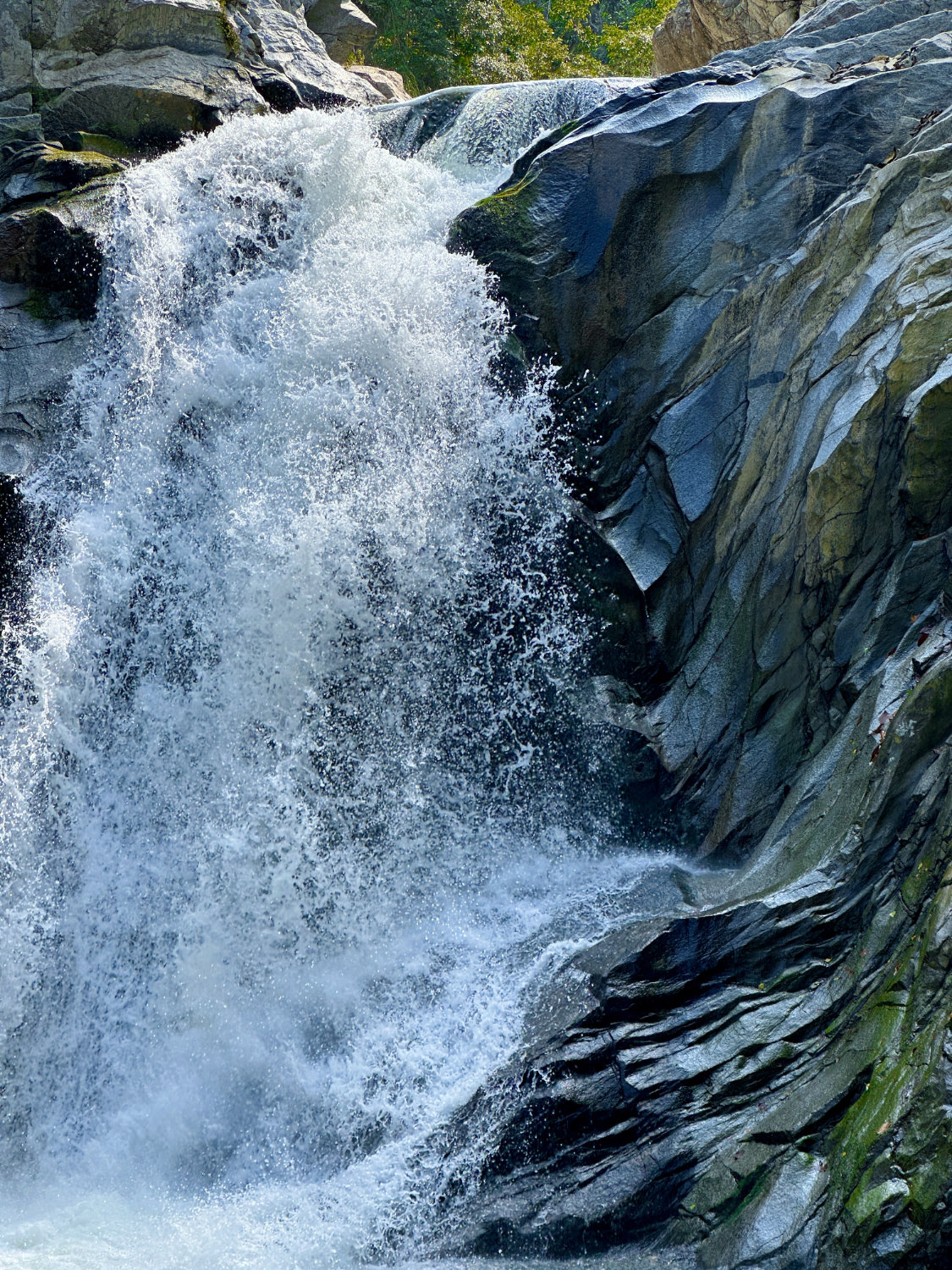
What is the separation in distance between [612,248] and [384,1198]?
6653 mm

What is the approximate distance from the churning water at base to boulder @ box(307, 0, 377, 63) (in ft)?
28.1

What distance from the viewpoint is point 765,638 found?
22.9 ft

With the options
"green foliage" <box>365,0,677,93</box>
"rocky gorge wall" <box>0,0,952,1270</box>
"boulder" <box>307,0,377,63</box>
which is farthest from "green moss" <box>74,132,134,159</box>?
"green foliage" <box>365,0,677,93</box>

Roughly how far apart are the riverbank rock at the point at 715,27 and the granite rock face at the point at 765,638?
536 cm

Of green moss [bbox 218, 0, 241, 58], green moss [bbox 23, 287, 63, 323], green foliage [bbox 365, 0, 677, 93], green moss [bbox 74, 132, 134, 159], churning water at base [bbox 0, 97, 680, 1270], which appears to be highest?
green foliage [bbox 365, 0, 677, 93]

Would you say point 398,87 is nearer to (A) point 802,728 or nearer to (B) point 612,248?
(B) point 612,248

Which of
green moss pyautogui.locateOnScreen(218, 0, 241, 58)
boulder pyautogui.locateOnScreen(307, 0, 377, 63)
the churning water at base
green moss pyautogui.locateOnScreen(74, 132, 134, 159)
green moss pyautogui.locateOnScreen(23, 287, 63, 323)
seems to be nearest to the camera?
the churning water at base

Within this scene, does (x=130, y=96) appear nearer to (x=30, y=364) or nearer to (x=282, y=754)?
(x=30, y=364)

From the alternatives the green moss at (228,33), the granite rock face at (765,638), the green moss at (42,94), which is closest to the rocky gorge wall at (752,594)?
the granite rock face at (765,638)

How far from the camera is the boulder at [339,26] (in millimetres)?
16438

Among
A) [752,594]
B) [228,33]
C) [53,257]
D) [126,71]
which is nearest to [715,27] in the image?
[228,33]

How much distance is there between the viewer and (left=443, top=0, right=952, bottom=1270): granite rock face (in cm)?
474

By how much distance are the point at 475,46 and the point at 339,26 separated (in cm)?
469

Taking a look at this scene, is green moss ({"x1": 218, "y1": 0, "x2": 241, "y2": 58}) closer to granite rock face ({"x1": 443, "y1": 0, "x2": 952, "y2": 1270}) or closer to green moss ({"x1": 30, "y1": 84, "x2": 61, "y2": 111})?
green moss ({"x1": 30, "y1": 84, "x2": 61, "y2": 111})
